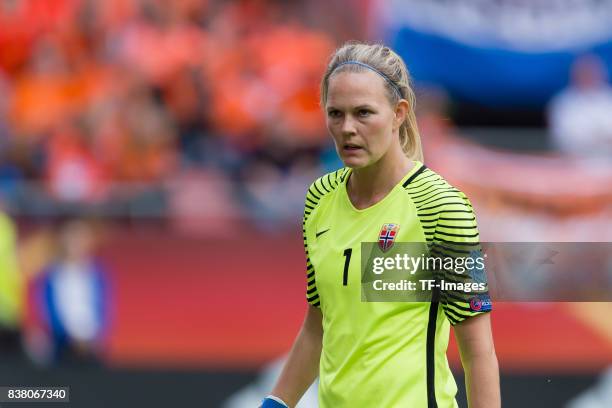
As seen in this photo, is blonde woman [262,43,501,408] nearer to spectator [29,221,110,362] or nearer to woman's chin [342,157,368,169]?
woman's chin [342,157,368,169]

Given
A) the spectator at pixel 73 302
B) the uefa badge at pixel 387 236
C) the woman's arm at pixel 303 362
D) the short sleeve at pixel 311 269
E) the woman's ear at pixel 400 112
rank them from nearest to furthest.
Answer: the uefa badge at pixel 387 236, the woman's ear at pixel 400 112, the short sleeve at pixel 311 269, the woman's arm at pixel 303 362, the spectator at pixel 73 302

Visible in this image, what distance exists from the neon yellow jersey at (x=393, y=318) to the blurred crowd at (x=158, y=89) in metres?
4.83

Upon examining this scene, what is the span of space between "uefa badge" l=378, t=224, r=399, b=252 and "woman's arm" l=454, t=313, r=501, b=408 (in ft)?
0.99

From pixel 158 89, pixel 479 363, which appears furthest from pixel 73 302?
pixel 479 363

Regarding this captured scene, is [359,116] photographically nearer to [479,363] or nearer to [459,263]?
[459,263]

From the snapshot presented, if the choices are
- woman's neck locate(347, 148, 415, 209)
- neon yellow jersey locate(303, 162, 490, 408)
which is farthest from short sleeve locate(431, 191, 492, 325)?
woman's neck locate(347, 148, 415, 209)

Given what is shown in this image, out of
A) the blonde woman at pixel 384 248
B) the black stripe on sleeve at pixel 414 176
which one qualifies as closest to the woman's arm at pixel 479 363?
the blonde woman at pixel 384 248

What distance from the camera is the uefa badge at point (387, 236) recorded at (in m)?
3.25

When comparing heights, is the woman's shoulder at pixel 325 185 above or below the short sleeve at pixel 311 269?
above

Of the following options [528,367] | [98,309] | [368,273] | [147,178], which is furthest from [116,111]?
[368,273]

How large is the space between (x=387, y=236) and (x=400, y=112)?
387 millimetres

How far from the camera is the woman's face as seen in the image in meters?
3.25

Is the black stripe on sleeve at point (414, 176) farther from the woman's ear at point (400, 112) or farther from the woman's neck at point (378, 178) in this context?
the woman's ear at point (400, 112)

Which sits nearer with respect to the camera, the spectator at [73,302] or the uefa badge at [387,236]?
the uefa badge at [387,236]
